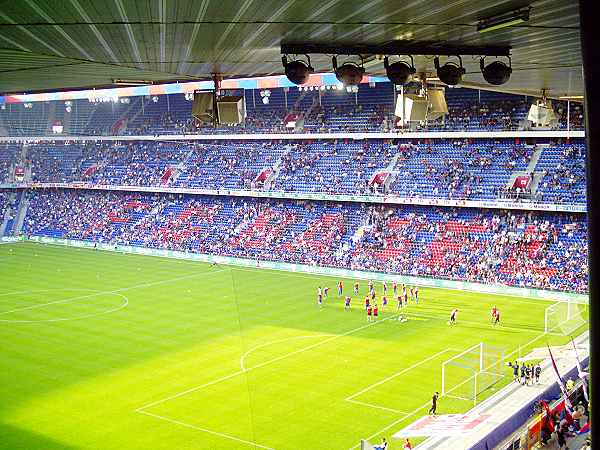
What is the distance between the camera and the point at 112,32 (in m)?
8.12

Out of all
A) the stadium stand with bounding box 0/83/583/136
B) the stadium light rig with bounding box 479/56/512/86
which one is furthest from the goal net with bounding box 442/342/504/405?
the stadium stand with bounding box 0/83/583/136

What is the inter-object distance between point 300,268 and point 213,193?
15.6 meters

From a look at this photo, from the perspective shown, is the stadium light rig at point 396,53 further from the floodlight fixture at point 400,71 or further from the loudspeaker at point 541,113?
the loudspeaker at point 541,113

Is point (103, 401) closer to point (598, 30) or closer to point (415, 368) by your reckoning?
point (415, 368)

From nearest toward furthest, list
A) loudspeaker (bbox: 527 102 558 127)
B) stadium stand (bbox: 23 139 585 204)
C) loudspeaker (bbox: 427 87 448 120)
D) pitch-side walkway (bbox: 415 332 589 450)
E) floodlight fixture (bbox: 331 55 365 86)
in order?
floodlight fixture (bbox: 331 55 365 86) → loudspeaker (bbox: 427 87 448 120) → loudspeaker (bbox: 527 102 558 127) → pitch-side walkway (bbox: 415 332 589 450) → stadium stand (bbox: 23 139 585 204)

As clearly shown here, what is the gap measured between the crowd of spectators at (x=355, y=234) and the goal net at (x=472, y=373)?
13793 mm

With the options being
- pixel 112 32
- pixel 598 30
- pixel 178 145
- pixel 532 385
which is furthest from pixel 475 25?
pixel 178 145

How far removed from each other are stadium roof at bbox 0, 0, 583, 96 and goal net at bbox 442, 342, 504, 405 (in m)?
14.7

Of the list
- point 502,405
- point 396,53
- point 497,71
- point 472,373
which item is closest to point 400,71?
point 396,53

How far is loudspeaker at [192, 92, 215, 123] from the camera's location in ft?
38.0

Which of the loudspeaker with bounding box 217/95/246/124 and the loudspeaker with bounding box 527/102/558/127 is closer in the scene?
the loudspeaker with bounding box 217/95/246/124

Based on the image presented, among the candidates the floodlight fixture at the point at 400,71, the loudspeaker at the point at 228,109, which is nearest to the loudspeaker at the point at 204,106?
the loudspeaker at the point at 228,109

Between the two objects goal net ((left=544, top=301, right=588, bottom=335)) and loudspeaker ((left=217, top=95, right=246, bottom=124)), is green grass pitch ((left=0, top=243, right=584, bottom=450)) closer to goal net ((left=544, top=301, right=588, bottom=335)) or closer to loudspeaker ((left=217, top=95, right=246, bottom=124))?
goal net ((left=544, top=301, right=588, bottom=335))

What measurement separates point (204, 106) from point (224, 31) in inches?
124
